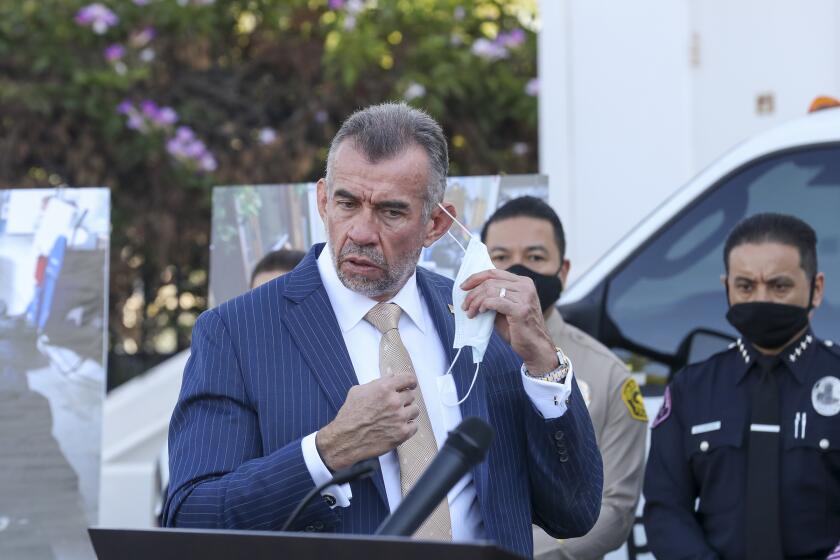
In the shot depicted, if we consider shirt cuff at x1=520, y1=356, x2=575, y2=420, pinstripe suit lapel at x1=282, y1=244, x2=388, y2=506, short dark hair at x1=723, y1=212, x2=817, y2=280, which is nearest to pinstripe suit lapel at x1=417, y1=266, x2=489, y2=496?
shirt cuff at x1=520, y1=356, x2=575, y2=420

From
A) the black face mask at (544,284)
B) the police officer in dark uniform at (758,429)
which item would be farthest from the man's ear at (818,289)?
the black face mask at (544,284)

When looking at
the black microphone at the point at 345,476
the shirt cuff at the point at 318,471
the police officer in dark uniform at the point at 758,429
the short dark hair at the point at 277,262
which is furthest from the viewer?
the short dark hair at the point at 277,262

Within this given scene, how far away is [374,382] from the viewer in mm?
2602

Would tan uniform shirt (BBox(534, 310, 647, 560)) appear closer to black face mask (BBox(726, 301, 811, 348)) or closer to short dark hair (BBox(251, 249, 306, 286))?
black face mask (BBox(726, 301, 811, 348))

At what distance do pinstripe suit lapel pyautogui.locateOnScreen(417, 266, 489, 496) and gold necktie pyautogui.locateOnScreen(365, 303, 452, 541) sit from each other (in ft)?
0.28

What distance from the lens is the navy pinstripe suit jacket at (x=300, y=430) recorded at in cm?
269

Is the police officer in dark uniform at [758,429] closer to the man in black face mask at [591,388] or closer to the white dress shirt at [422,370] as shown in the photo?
the man in black face mask at [591,388]

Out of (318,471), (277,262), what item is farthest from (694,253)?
(318,471)

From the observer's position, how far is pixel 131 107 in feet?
27.2

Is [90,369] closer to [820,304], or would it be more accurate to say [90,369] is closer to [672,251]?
[672,251]

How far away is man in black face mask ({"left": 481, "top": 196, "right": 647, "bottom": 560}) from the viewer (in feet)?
14.1

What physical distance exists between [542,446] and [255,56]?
242 inches

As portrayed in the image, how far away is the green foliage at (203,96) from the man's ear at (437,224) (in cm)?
523

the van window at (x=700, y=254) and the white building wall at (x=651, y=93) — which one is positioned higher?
the white building wall at (x=651, y=93)
